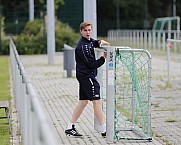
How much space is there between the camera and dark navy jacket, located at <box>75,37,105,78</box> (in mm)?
8891

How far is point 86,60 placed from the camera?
8883 mm

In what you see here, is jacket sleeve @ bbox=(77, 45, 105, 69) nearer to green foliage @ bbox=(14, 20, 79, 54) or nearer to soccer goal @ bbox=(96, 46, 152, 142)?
soccer goal @ bbox=(96, 46, 152, 142)

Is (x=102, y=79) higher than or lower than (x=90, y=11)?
lower

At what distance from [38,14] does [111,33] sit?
10910 mm

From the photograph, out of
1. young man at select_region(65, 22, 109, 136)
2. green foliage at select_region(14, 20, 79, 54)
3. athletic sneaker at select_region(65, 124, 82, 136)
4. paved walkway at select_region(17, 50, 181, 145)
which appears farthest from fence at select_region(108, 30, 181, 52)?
young man at select_region(65, 22, 109, 136)

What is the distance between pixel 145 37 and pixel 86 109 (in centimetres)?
2722

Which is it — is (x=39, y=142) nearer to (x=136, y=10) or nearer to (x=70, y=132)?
(x=70, y=132)

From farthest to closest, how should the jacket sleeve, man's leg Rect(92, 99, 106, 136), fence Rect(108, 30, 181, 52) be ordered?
1. fence Rect(108, 30, 181, 52)
2. man's leg Rect(92, 99, 106, 136)
3. the jacket sleeve

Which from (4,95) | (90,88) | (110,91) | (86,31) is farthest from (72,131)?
(4,95)

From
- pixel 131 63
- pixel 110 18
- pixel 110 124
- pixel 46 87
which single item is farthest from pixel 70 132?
pixel 110 18

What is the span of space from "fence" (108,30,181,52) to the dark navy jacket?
963 inches

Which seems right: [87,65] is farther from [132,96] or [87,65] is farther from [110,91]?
[132,96]

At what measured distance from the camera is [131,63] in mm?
9492

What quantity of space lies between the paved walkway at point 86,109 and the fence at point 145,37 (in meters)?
15.0
